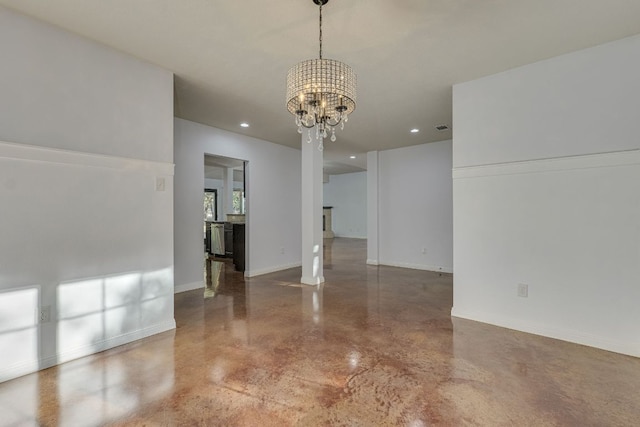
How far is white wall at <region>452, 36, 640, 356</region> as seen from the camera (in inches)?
105

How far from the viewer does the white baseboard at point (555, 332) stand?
2.62 metres

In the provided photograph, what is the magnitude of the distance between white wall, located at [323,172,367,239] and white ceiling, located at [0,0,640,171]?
8995 mm

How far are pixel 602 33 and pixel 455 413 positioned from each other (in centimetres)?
329

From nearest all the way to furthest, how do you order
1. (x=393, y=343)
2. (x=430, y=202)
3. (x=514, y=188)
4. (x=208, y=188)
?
(x=393, y=343) → (x=514, y=188) → (x=430, y=202) → (x=208, y=188)

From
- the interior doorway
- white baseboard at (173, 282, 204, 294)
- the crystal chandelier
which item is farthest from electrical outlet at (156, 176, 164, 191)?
the interior doorway

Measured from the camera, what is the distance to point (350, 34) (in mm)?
2520

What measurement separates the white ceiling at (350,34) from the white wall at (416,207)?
9.24 ft

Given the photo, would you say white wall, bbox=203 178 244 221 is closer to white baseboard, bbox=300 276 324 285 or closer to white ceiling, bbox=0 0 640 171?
white baseboard, bbox=300 276 324 285

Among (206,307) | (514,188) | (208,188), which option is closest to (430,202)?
(514,188)

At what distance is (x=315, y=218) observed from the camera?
5.13 m

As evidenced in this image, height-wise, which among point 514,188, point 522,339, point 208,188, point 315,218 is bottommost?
point 522,339

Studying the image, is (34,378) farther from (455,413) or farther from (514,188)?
(514,188)

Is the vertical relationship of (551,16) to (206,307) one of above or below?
above

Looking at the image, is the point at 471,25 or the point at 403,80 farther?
the point at 403,80
